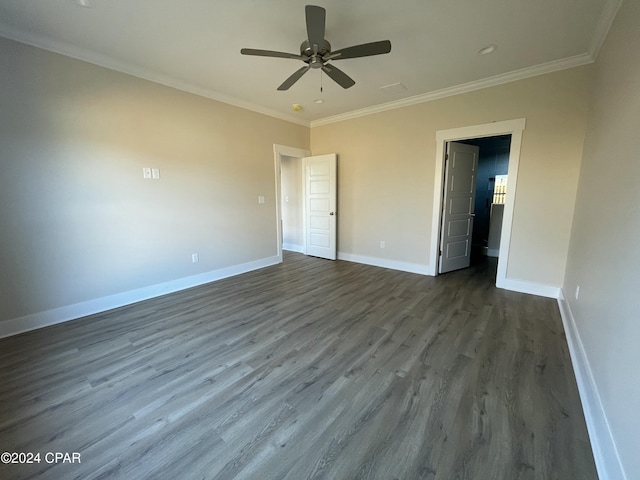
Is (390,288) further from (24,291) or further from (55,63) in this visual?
(55,63)

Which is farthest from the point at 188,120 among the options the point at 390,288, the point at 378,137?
the point at 390,288

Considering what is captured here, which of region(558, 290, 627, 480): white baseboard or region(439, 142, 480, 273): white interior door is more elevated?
region(439, 142, 480, 273): white interior door

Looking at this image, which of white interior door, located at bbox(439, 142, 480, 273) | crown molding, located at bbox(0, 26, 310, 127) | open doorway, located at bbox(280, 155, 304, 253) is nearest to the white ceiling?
crown molding, located at bbox(0, 26, 310, 127)

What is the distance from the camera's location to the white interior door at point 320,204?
5141 mm

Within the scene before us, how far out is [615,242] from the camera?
159 cm

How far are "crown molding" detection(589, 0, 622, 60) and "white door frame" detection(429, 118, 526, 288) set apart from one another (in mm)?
804

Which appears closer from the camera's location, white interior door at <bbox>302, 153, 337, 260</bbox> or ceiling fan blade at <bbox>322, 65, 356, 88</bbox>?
ceiling fan blade at <bbox>322, 65, 356, 88</bbox>

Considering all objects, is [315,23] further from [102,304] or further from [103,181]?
[102,304]

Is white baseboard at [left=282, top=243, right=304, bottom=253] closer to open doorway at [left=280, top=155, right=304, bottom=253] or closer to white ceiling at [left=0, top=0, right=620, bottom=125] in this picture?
open doorway at [left=280, top=155, right=304, bottom=253]

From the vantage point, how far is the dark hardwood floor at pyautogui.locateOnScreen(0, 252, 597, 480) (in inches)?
52.1

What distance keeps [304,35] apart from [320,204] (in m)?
3.14

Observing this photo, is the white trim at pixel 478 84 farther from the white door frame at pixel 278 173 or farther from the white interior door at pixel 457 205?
the white door frame at pixel 278 173

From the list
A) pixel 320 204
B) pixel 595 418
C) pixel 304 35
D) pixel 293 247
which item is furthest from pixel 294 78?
pixel 293 247

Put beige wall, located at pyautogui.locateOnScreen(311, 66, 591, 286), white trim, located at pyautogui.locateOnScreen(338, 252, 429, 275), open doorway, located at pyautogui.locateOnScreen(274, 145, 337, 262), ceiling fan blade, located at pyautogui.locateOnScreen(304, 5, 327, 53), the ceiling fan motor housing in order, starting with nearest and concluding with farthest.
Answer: ceiling fan blade, located at pyautogui.locateOnScreen(304, 5, 327, 53) < the ceiling fan motor housing < beige wall, located at pyautogui.locateOnScreen(311, 66, 591, 286) < white trim, located at pyautogui.locateOnScreen(338, 252, 429, 275) < open doorway, located at pyautogui.locateOnScreen(274, 145, 337, 262)
